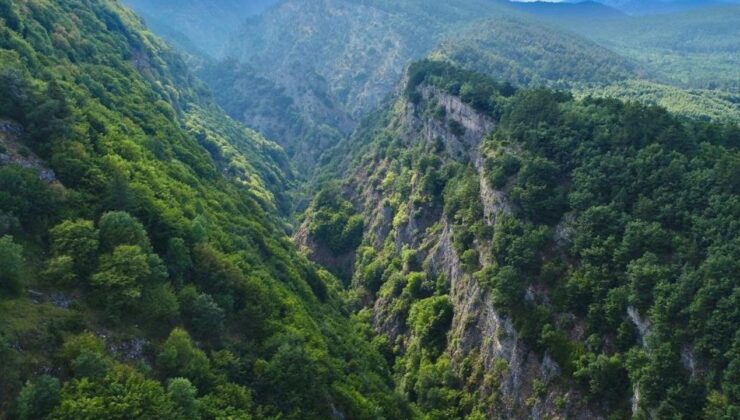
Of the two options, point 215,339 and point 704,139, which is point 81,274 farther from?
point 704,139

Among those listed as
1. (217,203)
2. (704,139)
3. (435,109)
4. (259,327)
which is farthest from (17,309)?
(435,109)

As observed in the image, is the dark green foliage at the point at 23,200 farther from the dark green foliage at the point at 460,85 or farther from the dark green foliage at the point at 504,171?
the dark green foliage at the point at 460,85

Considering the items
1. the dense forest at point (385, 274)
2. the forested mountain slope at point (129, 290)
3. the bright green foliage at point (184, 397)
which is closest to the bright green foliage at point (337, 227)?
the dense forest at point (385, 274)

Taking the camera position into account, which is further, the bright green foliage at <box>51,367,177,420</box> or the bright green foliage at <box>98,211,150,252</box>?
the bright green foliage at <box>98,211,150,252</box>

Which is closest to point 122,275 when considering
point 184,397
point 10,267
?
point 10,267

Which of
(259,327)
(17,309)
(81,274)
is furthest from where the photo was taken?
(259,327)

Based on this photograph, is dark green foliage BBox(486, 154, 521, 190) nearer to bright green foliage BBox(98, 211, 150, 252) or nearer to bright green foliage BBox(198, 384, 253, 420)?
bright green foliage BBox(198, 384, 253, 420)

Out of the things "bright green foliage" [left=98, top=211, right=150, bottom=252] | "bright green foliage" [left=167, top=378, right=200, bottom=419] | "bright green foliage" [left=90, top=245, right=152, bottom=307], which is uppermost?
"bright green foliage" [left=98, top=211, right=150, bottom=252]

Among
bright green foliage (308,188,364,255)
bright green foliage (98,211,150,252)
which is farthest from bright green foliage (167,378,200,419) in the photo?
bright green foliage (308,188,364,255)
